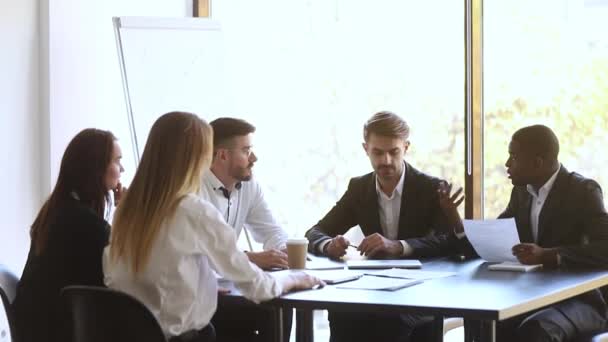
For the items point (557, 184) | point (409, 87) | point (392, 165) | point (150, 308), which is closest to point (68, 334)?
point (150, 308)

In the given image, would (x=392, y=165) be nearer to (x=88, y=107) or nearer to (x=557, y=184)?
(x=557, y=184)

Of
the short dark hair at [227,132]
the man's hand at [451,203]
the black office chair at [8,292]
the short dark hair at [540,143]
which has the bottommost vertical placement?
the black office chair at [8,292]

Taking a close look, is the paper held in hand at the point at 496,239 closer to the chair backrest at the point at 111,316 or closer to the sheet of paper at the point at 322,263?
the sheet of paper at the point at 322,263

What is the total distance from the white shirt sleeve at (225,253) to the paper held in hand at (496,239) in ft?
3.17

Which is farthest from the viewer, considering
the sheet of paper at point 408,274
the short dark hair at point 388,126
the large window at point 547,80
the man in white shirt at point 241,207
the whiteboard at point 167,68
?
the whiteboard at point 167,68

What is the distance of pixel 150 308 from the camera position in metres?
2.49

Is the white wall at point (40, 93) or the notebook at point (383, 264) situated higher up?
the white wall at point (40, 93)

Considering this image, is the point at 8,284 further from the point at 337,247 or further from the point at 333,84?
the point at 333,84

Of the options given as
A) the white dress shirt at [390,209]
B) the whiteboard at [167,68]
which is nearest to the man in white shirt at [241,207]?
the white dress shirt at [390,209]

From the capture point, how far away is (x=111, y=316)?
230 centimetres

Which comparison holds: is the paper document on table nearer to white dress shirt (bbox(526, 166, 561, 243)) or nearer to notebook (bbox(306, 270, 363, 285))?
white dress shirt (bbox(526, 166, 561, 243))

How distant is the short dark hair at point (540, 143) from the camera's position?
336cm

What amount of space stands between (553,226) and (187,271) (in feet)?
5.02

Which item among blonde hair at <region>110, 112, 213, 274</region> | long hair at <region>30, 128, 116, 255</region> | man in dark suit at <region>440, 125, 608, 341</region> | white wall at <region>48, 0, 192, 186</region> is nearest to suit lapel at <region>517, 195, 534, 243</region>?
man in dark suit at <region>440, 125, 608, 341</region>
